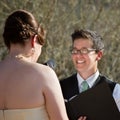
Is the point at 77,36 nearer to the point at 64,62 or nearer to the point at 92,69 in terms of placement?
the point at 92,69

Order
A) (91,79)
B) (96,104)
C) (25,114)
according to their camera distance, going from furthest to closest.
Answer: (91,79) < (96,104) < (25,114)

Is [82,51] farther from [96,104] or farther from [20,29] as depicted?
[20,29]

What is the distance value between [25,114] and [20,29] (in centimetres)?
46

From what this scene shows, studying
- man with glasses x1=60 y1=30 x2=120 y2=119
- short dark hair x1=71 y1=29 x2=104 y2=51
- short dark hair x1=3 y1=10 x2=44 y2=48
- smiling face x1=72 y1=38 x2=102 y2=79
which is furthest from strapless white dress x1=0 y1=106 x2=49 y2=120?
short dark hair x1=71 y1=29 x2=104 y2=51

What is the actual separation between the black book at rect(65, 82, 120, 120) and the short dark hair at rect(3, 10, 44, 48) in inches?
21.4

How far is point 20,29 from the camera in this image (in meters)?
2.68

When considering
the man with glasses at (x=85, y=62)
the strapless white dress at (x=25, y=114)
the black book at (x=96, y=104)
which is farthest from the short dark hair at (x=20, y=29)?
the man with glasses at (x=85, y=62)

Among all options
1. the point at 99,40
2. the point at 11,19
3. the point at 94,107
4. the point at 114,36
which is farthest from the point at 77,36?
the point at 114,36

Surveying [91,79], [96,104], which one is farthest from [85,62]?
[96,104]

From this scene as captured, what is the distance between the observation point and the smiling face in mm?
3682

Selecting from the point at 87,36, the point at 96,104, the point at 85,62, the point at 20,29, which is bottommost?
the point at 96,104

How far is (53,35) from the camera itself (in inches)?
293

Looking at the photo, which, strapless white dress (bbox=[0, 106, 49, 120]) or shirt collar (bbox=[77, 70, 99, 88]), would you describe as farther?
shirt collar (bbox=[77, 70, 99, 88])

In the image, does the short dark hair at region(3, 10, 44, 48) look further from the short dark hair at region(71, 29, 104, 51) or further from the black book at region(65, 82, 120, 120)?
the short dark hair at region(71, 29, 104, 51)
